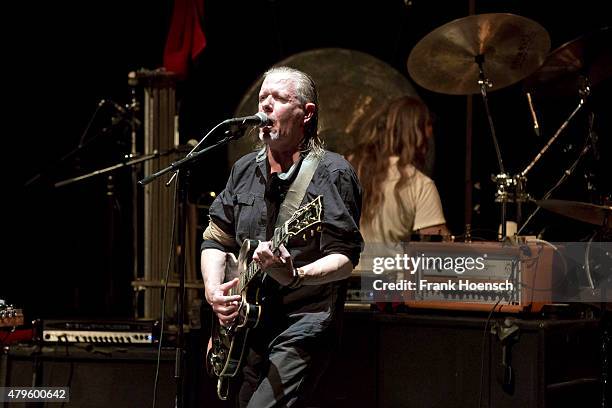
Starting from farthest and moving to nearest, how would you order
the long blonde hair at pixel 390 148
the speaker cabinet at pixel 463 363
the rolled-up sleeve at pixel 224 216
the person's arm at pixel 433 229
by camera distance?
1. the long blonde hair at pixel 390 148
2. the person's arm at pixel 433 229
3. the speaker cabinet at pixel 463 363
4. the rolled-up sleeve at pixel 224 216

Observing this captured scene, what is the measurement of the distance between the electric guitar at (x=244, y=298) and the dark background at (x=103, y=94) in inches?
160

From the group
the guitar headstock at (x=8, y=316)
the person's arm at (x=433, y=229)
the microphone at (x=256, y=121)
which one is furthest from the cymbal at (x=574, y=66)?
the guitar headstock at (x=8, y=316)

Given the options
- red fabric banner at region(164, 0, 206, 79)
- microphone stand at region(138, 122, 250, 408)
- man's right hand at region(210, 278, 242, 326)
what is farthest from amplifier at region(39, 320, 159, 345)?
red fabric banner at region(164, 0, 206, 79)

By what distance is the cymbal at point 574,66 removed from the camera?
5.41 metres

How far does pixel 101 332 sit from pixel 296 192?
91.1 inches

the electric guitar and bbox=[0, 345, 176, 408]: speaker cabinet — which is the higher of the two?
the electric guitar

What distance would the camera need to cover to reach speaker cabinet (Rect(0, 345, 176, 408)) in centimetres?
529

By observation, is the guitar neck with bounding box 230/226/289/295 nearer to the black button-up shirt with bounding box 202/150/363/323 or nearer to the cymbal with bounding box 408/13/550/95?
the black button-up shirt with bounding box 202/150/363/323

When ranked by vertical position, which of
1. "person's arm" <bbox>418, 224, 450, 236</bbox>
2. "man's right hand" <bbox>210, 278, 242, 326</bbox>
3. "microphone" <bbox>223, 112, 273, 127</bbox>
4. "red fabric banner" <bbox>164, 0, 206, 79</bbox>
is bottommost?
"man's right hand" <bbox>210, 278, 242, 326</bbox>

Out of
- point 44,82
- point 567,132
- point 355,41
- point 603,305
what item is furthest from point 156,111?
point 603,305

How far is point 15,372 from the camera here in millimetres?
5395

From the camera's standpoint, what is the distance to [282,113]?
373 cm

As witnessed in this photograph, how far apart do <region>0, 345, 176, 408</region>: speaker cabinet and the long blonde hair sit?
166cm

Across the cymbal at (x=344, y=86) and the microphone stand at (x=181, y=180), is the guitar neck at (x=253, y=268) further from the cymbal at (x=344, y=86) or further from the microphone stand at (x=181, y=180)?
the cymbal at (x=344, y=86)
